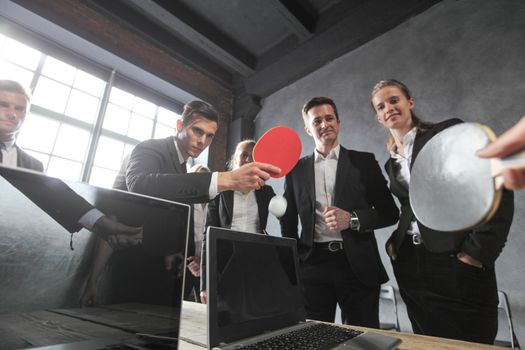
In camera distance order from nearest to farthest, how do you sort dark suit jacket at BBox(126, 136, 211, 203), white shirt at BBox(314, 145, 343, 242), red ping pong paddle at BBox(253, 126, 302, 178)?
dark suit jacket at BBox(126, 136, 211, 203)
red ping pong paddle at BBox(253, 126, 302, 178)
white shirt at BBox(314, 145, 343, 242)

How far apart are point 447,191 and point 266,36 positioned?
420cm

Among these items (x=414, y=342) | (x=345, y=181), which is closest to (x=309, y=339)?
(x=414, y=342)

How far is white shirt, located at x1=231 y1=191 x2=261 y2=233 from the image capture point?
1768 millimetres

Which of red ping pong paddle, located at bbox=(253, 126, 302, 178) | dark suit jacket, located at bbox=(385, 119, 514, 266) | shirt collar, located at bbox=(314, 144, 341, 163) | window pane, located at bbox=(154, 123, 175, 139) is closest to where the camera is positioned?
dark suit jacket, located at bbox=(385, 119, 514, 266)

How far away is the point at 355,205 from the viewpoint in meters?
1.39

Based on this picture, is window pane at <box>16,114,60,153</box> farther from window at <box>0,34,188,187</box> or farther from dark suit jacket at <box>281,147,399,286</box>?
dark suit jacket at <box>281,147,399,286</box>

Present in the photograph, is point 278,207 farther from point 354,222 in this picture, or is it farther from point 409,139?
point 409,139

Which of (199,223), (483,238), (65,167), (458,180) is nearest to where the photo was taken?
(458,180)

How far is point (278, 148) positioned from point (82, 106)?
3.55m

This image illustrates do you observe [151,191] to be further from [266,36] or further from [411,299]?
[266,36]

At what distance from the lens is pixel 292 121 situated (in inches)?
162

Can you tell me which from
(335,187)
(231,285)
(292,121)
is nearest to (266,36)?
(292,121)

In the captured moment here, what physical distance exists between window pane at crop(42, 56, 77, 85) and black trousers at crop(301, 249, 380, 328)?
12.8 ft

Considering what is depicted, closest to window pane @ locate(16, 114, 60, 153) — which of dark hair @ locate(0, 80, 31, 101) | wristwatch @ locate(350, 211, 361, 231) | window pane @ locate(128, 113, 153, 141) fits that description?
window pane @ locate(128, 113, 153, 141)
